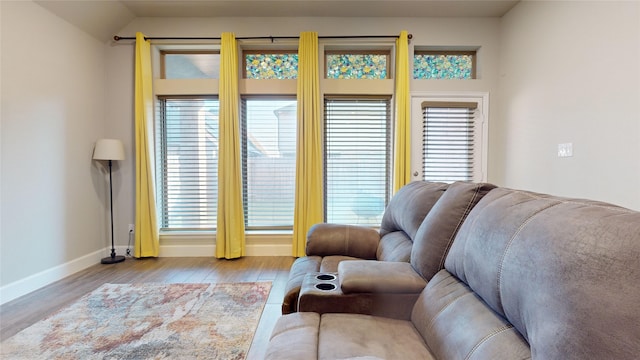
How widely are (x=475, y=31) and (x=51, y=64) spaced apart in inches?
187

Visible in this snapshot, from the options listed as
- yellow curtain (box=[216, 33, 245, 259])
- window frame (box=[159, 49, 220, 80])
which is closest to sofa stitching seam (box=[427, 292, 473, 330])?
yellow curtain (box=[216, 33, 245, 259])

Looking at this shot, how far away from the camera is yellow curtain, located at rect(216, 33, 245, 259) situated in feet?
11.6

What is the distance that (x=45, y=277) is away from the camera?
283 centimetres

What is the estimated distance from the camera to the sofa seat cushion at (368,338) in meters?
1.00

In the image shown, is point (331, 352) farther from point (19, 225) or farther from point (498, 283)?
point (19, 225)

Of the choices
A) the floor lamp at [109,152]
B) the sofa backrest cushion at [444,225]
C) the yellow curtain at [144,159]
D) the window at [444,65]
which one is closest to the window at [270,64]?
the yellow curtain at [144,159]

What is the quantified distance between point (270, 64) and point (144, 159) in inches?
77.6

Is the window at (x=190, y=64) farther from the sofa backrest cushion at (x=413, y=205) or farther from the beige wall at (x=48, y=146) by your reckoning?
the sofa backrest cushion at (x=413, y=205)

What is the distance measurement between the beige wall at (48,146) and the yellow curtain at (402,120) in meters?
3.63

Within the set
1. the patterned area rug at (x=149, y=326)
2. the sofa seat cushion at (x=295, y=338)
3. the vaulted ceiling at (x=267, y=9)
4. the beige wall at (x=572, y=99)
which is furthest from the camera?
the vaulted ceiling at (x=267, y=9)

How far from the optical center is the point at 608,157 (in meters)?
2.26

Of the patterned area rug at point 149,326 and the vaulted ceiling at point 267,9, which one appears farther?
the vaulted ceiling at point 267,9

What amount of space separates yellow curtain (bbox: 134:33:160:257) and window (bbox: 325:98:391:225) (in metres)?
2.18

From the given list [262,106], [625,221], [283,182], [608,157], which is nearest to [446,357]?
[625,221]
